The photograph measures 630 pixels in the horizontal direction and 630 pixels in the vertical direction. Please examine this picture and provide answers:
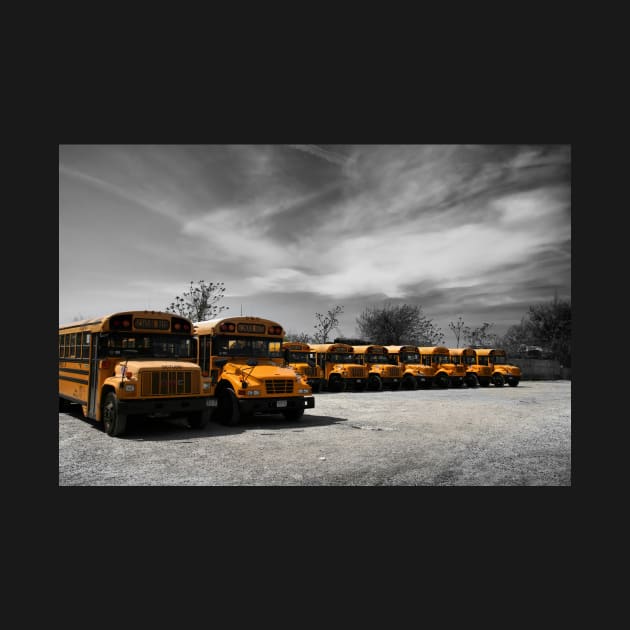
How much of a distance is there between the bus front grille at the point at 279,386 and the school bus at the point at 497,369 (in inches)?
848

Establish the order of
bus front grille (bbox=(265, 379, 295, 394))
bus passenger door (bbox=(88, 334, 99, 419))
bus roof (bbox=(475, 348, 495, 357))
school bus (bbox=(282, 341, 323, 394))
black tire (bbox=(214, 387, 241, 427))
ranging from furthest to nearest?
bus roof (bbox=(475, 348, 495, 357)) < school bus (bbox=(282, 341, 323, 394)) < bus front grille (bbox=(265, 379, 295, 394)) < black tire (bbox=(214, 387, 241, 427)) < bus passenger door (bbox=(88, 334, 99, 419))

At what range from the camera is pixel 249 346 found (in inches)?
468

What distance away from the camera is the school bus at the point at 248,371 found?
1044cm

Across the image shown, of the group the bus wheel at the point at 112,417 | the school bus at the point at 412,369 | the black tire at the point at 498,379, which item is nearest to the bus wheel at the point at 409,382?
the school bus at the point at 412,369

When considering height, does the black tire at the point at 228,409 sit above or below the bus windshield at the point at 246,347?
below

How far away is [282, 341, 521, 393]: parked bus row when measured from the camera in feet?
73.3

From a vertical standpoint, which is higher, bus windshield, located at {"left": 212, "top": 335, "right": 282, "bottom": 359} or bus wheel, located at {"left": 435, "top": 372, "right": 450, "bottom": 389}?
bus windshield, located at {"left": 212, "top": 335, "right": 282, "bottom": 359}

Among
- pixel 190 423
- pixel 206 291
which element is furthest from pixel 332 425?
pixel 206 291

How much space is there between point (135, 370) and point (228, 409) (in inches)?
96.6

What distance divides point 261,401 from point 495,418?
20.8 feet

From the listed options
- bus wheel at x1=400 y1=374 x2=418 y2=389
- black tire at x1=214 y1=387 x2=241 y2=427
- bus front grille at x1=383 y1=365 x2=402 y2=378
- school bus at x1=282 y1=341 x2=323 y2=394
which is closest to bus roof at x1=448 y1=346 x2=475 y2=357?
bus wheel at x1=400 y1=374 x2=418 y2=389

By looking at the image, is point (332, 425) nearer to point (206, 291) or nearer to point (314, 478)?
point (314, 478)

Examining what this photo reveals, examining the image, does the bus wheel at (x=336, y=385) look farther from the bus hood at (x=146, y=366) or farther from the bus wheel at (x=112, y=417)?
the bus wheel at (x=112, y=417)

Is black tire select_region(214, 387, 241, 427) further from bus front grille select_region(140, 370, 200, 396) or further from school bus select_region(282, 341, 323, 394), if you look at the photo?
school bus select_region(282, 341, 323, 394)
